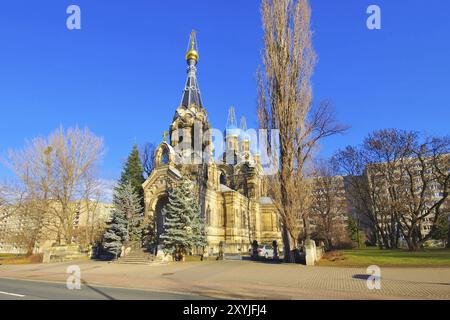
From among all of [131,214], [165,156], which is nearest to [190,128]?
[165,156]

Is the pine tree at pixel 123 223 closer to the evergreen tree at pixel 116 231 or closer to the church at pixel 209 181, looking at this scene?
the evergreen tree at pixel 116 231

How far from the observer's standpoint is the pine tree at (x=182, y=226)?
2405 cm

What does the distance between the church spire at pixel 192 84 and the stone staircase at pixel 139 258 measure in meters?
22.9

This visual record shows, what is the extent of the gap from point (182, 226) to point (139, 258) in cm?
407

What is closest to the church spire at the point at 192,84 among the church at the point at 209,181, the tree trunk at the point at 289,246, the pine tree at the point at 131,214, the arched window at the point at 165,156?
the church at the point at 209,181

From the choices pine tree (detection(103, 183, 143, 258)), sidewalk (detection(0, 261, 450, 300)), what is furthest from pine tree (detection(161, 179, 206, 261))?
sidewalk (detection(0, 261, 450, 300))

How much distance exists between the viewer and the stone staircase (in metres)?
22.9

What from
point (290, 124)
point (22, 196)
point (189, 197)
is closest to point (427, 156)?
point (290, 124)

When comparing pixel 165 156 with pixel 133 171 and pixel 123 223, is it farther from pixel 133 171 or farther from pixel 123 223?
pixel 123 223

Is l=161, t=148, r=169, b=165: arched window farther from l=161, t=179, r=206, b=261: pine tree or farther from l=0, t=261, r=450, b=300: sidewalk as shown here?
l=0, t=261, r=450, b=300: sidewalk

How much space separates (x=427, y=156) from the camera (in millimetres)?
32062

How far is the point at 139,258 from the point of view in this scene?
945 inches

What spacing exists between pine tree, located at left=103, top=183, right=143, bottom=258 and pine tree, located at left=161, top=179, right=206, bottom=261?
150 inches
